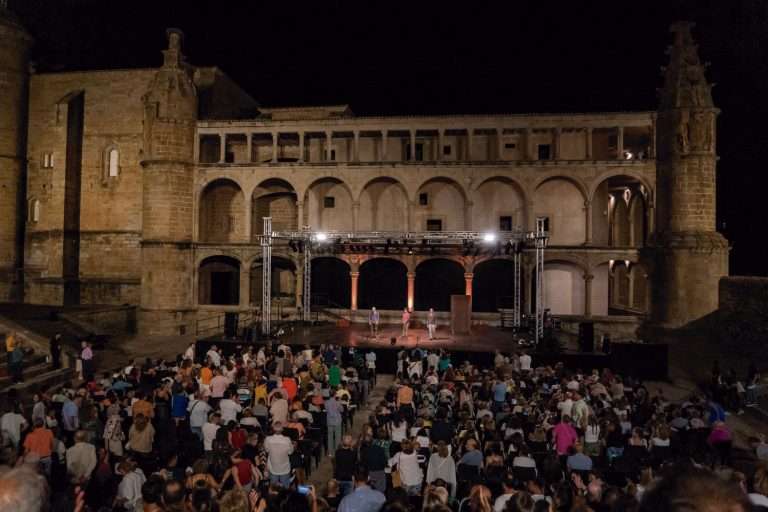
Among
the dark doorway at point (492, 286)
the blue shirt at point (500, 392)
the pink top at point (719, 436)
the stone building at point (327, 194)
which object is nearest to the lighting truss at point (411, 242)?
the stone building at point (327, 194)

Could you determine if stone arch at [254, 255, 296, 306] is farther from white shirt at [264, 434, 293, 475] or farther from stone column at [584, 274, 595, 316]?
white shirt at [264, 434, 293, 475]

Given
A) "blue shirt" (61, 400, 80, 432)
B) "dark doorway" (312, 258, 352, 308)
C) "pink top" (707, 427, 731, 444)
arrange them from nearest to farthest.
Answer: "pink top" (707, 427, 731, 444), "blue shirt" (61, 400, 80, 432), "dark doorway" (312, 258, 352, 308)

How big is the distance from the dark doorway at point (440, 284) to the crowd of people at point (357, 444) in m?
23.4

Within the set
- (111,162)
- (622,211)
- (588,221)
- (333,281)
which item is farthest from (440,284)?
(111,162)

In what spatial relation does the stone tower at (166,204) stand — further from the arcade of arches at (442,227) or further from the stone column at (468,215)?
the stone column at (468,215)

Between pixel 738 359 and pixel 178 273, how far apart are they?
29.4 metres

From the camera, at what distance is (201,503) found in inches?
215

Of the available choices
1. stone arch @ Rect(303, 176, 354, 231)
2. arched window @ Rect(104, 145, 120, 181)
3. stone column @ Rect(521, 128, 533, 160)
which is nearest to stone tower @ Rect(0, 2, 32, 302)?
arched window @ Rect(104, 145, 120, 181)

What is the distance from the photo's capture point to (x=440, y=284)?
37938 millimetres

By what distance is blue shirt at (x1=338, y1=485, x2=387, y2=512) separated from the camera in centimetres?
591

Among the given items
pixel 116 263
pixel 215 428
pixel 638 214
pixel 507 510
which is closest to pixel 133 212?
pixel 116 263

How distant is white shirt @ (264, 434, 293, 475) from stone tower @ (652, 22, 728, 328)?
25.6 meters

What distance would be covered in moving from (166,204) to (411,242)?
1469 cm

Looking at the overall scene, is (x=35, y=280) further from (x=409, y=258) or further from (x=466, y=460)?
(x=466, y=460)
